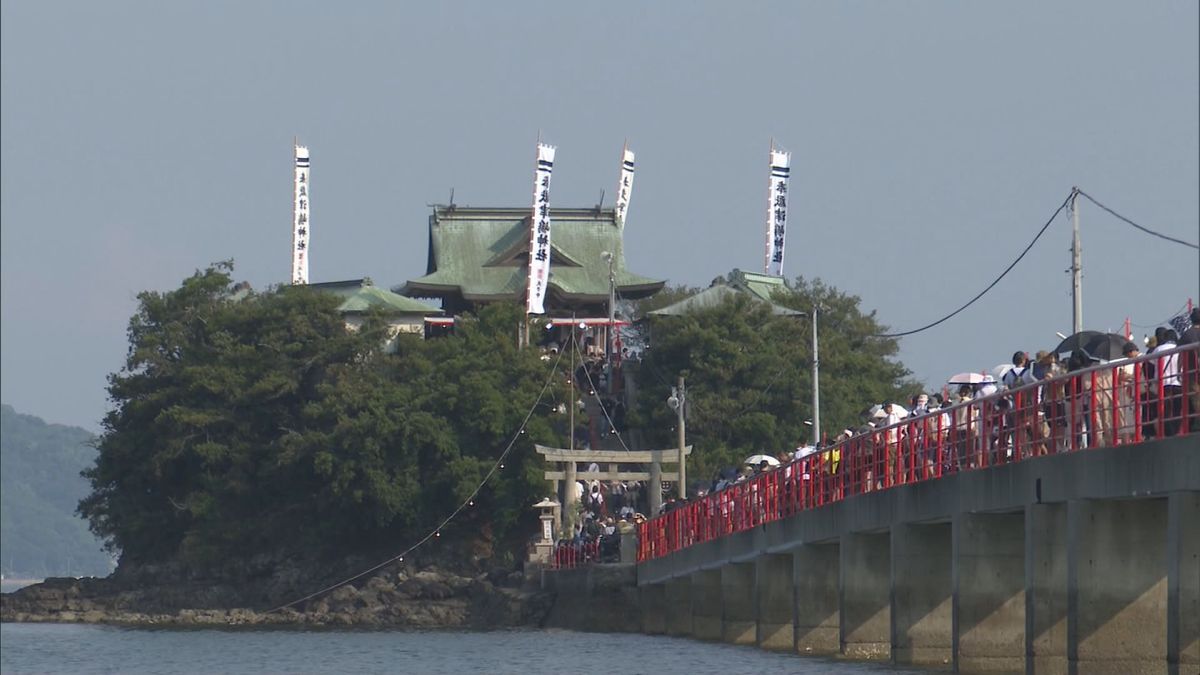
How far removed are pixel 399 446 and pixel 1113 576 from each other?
4936 cm

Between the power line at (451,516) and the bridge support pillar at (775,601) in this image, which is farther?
the power line at (451,516)

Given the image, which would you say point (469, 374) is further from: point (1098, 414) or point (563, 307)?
point (1098, 414)

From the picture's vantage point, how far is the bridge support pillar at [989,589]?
28641 mm

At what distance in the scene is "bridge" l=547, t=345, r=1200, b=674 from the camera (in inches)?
911

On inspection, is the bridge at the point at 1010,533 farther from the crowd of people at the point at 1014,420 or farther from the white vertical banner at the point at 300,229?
the white vertical banner at the point at 300,229

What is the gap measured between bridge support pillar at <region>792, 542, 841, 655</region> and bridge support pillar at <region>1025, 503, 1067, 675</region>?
37.8 ft

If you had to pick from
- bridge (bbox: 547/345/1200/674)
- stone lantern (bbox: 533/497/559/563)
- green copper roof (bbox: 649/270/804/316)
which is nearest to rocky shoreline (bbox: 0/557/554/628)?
stone lantern (bbox: 533/497/559/563)

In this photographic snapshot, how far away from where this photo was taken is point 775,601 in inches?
1662

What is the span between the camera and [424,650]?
159 feet

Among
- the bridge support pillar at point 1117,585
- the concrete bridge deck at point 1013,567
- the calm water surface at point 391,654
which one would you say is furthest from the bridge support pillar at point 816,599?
the bridge support pillar at point 1117,585

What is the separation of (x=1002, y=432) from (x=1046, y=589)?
8.58ft

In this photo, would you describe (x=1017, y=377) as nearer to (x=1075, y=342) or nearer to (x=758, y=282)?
(x=1075, y=342)

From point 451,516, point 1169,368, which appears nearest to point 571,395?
point 451,516

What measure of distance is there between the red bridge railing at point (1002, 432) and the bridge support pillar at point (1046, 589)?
855mm
